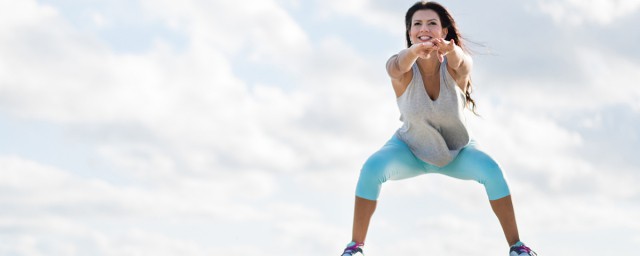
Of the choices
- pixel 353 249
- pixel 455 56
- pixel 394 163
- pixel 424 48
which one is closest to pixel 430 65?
pixel 455 56

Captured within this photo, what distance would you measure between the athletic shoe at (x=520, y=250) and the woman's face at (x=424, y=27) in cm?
217

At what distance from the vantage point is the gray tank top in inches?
320

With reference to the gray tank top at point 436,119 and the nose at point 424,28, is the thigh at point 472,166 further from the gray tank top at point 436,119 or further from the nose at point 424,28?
the nose at point 424,28

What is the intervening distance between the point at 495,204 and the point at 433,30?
1834 mm

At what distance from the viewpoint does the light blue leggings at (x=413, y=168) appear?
7.84 m

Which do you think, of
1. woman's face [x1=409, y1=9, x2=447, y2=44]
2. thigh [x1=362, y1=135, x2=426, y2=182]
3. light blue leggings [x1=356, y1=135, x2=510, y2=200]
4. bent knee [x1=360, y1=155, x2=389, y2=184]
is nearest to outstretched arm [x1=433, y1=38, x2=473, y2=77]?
woman's face [x1=409, y1=9, x2=447, y2=44]

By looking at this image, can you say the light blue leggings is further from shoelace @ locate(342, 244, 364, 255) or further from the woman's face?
the woman's face

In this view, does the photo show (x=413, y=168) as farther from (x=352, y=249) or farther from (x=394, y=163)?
(x=352, y=249)

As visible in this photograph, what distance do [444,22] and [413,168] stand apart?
1.58 m

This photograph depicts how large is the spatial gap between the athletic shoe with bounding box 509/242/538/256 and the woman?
7 cm

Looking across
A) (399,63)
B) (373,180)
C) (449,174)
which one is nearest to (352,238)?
(373,180)

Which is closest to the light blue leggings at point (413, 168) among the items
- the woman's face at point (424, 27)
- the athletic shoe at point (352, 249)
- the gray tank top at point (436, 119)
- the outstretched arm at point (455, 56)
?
the gray tank top at point (436, 119)

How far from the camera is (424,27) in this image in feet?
27.0

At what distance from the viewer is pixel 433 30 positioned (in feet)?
27.1
